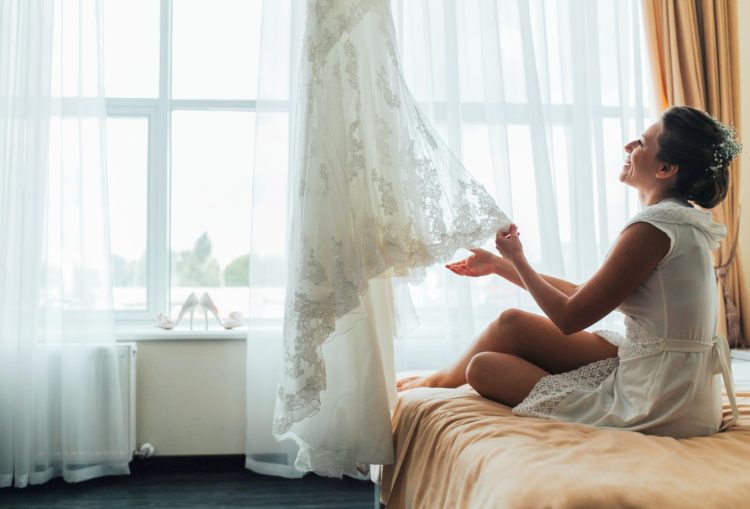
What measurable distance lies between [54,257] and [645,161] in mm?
2460

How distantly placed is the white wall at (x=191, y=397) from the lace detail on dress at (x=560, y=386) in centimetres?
178

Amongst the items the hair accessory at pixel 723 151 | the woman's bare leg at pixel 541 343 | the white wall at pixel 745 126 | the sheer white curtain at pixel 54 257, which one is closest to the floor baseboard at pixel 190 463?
the sheer white curtain at pixel 54 257

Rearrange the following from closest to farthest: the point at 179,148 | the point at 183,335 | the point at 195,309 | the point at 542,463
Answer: the point at 542,463
the point at 183,335
the point at 195,309
the point at 179,148

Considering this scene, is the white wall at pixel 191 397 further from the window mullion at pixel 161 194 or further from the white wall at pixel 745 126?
the white wall at pixel 745 126

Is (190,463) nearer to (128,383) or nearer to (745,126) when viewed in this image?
(128,383)

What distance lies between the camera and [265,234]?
10.0ft

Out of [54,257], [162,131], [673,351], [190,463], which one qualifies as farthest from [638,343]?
[162,131]

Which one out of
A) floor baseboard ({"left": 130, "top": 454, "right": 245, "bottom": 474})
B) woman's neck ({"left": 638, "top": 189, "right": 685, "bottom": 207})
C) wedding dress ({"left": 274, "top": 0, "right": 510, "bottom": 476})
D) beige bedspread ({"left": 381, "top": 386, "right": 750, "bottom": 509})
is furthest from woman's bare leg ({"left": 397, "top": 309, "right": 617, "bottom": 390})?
floor baseboard ({"left": 130, "top": 454, "right": 245, "bottom": 474})

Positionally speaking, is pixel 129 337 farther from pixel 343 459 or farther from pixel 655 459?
pixel 655 459

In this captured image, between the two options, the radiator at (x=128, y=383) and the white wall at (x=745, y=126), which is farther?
the white wall at (x=745, y=126)

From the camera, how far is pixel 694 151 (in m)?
1.64

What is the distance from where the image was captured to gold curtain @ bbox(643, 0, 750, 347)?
3273 millimetres

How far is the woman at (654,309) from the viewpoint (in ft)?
5.02

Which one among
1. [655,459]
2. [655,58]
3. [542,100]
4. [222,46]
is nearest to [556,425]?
[655,459]
